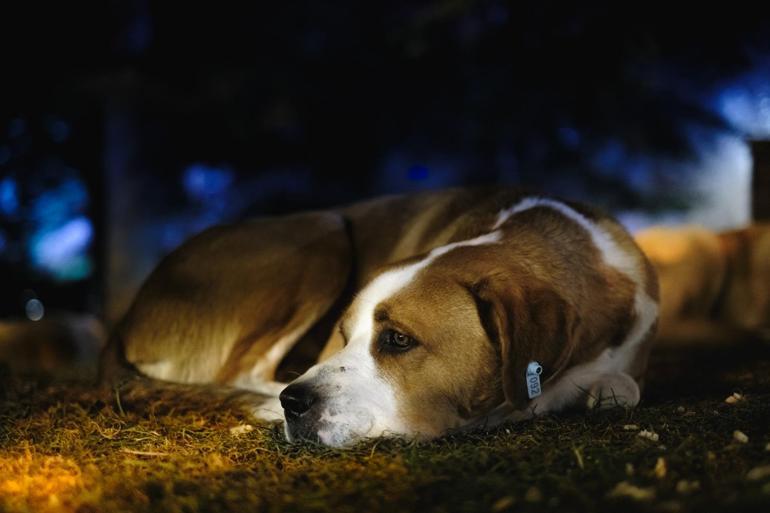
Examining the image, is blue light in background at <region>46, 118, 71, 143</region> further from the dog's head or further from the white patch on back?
the dog's head

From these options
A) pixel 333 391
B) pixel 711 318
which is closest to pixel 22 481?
pixel 333 391

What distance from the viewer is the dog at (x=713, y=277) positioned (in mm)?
5879

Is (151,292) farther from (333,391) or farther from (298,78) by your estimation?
(298,78)

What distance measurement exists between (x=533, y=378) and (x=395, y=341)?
1.66 feet

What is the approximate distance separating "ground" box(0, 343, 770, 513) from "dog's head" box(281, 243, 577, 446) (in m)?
0.10

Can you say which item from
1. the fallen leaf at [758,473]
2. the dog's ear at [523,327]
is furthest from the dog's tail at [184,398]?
the fallen leaf at [758,473]

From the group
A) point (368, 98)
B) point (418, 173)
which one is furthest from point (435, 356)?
point (418, 173)

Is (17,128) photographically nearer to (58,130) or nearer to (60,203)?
(58,130)

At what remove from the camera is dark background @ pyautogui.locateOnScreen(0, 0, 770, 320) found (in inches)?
264

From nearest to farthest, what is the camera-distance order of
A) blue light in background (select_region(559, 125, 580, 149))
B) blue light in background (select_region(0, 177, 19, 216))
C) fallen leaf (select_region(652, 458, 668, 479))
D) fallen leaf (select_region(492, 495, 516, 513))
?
fallen leaf (select_region(492, 495, 516, 513)), fallen leaf (select_region(652, 458, 668, 479)), blue light in background (select_region(559, 125, 580, 149)), blue light in background (select_region(0, 177, 19, 216))

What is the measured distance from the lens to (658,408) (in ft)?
10.1

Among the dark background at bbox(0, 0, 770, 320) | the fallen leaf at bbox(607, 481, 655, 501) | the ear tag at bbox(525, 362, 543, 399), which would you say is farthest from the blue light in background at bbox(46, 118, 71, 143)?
the fallen leaf at bbox(607, 481, 655, 501)

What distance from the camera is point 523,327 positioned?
9.00ft

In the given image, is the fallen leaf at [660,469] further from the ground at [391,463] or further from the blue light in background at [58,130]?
the blue light in background at [58,130]
